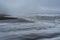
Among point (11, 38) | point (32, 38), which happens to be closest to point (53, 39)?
point (32, 38)

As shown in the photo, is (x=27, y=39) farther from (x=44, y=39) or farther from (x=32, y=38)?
(x=44, y=39)

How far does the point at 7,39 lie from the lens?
2.36m

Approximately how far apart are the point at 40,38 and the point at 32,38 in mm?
176

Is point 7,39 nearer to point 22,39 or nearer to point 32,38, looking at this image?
point 22,39

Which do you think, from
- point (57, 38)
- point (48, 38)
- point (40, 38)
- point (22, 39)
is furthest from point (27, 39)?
point (57, 38)

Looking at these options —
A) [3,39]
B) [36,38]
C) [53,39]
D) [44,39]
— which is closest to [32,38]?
[36,38]

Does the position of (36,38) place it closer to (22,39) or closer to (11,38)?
(22,39)

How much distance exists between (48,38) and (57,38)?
20 cm

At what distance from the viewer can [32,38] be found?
8.13 feet

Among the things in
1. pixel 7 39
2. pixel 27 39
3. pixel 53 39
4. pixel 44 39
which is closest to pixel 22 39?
pixel 27 39

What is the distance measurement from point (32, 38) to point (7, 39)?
54 centimetres

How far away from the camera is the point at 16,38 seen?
2.44 m

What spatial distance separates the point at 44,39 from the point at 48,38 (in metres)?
0.13

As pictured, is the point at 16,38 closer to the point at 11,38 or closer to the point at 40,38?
the point at 11,38
